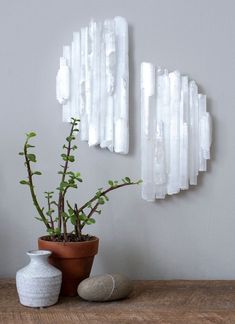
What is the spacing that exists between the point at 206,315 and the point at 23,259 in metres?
0.54

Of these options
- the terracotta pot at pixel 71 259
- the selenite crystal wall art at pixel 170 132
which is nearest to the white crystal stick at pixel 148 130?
the selenite crystal wall art at pixel 170 132

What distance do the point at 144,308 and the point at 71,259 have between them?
204mm

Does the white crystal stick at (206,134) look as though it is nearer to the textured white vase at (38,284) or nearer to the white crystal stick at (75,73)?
the white crystal stick at (75,73)

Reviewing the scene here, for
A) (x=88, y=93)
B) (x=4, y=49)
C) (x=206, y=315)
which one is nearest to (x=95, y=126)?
(x=88, y=93)

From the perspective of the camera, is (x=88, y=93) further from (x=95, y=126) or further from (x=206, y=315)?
(x=206, y=315)

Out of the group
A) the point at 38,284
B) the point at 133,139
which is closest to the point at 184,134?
the point at 133,139

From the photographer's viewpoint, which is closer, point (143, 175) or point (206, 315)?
point (206, 315)

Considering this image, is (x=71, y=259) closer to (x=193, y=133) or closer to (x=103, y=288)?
(x=103, y=288)

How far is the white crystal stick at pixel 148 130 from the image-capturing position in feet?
4.35

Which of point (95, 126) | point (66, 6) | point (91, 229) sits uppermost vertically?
point (66, 6)

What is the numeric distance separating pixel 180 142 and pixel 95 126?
23cm

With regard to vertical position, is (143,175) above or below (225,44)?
below

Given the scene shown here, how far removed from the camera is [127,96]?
1.33 m

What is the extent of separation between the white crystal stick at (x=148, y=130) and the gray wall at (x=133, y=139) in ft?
0.08
